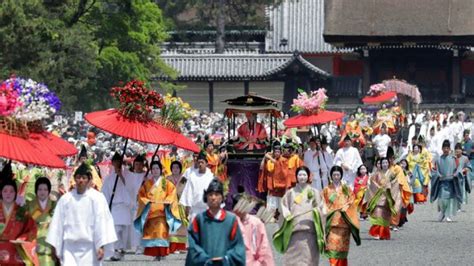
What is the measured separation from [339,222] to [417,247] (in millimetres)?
3337

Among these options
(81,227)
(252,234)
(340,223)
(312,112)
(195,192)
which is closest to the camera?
(252,234)

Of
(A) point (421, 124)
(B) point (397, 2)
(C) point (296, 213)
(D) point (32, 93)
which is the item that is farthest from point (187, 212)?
(B) point (397, 2)

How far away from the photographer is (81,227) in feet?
46.8

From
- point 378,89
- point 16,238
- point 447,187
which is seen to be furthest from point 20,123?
point 378,89

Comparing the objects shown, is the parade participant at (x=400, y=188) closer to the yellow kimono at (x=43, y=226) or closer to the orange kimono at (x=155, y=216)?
the orange kimono at (x=155, y=216)

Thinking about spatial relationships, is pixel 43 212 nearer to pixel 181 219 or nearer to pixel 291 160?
pixel 181 219

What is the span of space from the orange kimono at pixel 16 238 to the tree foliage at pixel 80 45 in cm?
1691

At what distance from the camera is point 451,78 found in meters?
57.4

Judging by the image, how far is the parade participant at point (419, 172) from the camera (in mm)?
31047

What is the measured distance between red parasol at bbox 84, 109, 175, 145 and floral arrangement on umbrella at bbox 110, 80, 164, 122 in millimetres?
76

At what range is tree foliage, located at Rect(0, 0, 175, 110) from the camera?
32000mm

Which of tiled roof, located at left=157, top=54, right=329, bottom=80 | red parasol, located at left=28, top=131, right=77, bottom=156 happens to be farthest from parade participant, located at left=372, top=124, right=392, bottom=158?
tiled roof, located at left=157, top=54, right=329, bottom=80

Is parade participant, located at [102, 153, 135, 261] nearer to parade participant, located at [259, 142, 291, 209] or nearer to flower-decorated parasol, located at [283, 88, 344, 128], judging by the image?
parade participant, located at [259, 142, 291, 209]

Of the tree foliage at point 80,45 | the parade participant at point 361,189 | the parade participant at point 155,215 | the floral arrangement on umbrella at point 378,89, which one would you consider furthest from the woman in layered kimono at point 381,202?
the floral arrangement on umbrella at point 378,89
